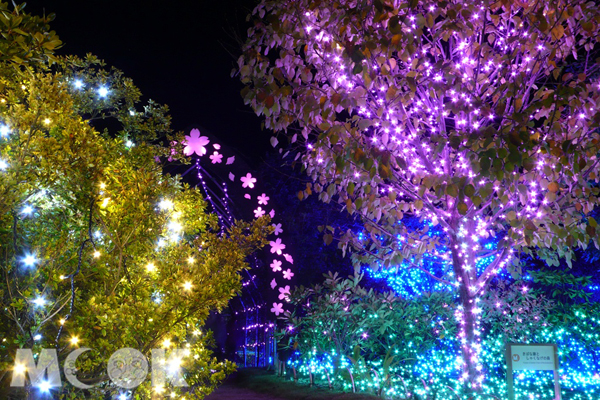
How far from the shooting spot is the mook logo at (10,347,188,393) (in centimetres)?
315

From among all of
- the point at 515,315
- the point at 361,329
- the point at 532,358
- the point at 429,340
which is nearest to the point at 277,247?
the point at 361,329

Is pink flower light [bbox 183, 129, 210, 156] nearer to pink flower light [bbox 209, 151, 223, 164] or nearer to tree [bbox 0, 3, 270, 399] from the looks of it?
pink flower light [bbox 209, 151, 223, 164]

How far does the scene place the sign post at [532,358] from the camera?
16.4ft

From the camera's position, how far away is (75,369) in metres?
3.36

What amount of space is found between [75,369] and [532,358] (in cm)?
447

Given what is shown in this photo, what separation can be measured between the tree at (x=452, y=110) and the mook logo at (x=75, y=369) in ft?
7.03

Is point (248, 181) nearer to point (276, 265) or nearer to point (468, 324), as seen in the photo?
point (276, 265)

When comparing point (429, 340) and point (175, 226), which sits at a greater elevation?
point (175, 226)

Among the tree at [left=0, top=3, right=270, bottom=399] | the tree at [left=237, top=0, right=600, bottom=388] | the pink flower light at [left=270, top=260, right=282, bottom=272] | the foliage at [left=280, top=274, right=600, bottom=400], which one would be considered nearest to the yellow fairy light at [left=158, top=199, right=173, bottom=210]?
the tree at [left=0, top=3, right=270, bottom=399]

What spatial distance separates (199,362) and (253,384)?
21.4 ft

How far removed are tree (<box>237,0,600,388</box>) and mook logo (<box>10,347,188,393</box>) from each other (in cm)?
214

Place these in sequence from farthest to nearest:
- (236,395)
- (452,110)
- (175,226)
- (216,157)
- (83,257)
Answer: (216,157) < (236,395) < (175,226) < (452,110) < (83,257)

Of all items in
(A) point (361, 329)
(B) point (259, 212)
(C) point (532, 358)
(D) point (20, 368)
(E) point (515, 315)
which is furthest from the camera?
(B) point (259, 212)

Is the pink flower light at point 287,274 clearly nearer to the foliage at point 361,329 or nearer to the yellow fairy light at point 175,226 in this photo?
the foliage at point 361,329
